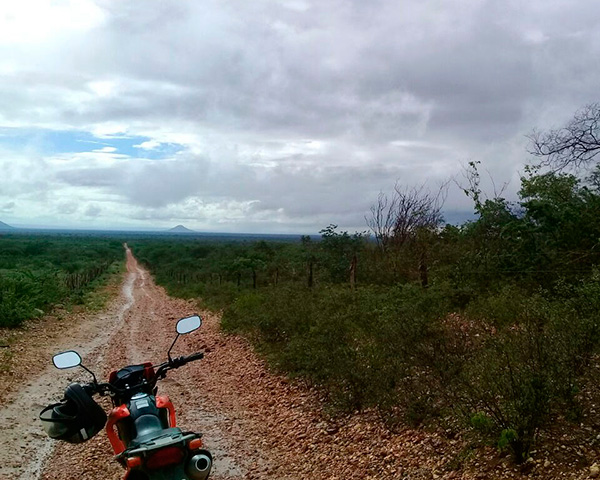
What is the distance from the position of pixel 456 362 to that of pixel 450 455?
4.70 feet

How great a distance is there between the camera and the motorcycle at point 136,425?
3.06 meters

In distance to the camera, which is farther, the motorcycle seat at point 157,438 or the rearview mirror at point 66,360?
the rearview mirror at point 66,360

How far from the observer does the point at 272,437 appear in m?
7.40

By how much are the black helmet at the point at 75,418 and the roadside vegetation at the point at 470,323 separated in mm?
3405

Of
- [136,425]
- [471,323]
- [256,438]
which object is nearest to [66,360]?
[136,425]

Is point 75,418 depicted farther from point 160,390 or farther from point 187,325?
point 160,390

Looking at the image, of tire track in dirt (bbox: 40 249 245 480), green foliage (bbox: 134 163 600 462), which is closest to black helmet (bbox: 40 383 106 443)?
tire track in dirt (bbox: 40 249 245 480)

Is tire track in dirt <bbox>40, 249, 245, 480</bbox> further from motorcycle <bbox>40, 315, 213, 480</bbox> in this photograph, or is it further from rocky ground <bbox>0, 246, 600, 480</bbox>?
motorcycle <bbox>40, 315, 213, 480</bbox>

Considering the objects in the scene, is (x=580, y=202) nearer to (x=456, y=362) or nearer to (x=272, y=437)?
(x=456, y=362)

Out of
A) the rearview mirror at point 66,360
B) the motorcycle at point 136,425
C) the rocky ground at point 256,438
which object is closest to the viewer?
the motorcycle at point 136,425

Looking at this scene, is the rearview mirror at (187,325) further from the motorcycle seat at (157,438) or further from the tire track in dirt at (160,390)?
the tire track in dirt at (160,390)

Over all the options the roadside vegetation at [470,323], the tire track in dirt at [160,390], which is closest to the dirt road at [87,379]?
the tire track in dirt at [160,390]

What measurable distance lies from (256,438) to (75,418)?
425 cm

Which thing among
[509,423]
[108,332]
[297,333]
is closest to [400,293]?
[297,333]
